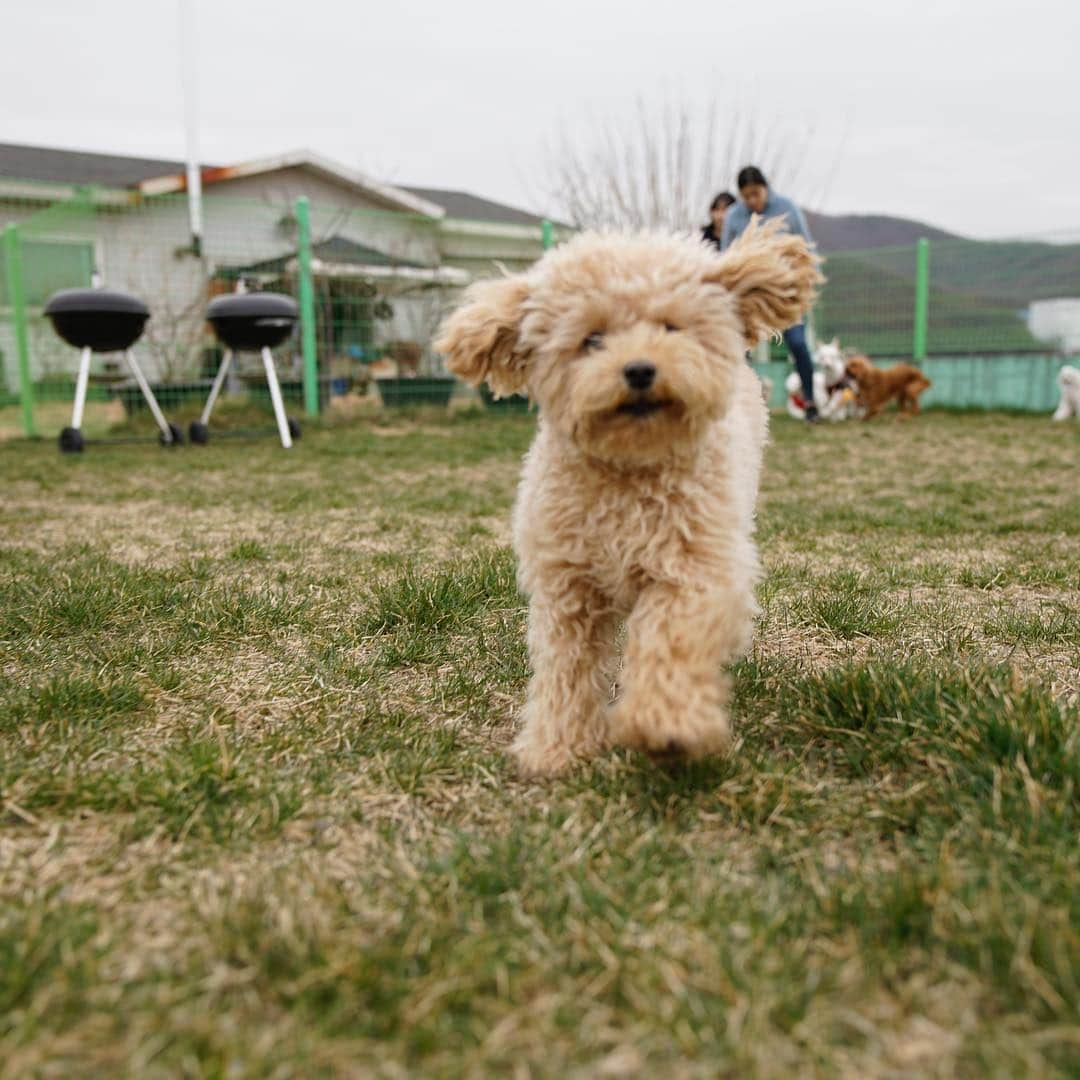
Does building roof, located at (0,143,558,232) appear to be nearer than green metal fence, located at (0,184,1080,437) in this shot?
No

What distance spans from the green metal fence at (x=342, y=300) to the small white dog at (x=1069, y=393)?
94 centimetres

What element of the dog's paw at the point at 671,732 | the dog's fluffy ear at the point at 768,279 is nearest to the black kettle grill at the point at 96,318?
the dog's fluffy ear at the point at 768,279

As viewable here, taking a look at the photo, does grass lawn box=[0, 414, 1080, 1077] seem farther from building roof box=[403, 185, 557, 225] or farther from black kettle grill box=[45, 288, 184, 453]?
building roof box=[403, 185, 557, 225]

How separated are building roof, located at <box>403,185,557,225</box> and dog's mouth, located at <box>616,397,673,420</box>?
827 inches

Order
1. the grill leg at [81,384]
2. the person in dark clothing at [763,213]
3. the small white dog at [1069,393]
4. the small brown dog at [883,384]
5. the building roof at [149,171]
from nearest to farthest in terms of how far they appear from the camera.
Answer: the person in dark clothing at [763,213] < the grill leg at [81,384] < the small white dog at [1069,393] < the small brown dog at [883,384] < the building roof at [149,171]

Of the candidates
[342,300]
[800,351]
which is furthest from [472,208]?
[800,351]

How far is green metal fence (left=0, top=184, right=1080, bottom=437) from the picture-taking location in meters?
11.6

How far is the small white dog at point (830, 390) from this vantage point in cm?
1299

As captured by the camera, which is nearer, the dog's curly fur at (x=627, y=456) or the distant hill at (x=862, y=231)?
the dog's curly fur at (x=627, y=456)

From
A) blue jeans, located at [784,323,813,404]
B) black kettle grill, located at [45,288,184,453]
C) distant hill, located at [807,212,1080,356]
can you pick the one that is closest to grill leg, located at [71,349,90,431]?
black kettle grill, located at [45,288,184,453]

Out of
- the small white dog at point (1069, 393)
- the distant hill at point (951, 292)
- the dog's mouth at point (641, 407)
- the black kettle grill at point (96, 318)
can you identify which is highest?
the distant hill at point (951, 292)

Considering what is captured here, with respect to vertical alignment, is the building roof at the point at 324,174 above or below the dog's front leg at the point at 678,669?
above

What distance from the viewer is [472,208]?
78.0 feet

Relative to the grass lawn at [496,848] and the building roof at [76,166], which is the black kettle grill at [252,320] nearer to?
the grass lawn at [496,848]
